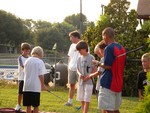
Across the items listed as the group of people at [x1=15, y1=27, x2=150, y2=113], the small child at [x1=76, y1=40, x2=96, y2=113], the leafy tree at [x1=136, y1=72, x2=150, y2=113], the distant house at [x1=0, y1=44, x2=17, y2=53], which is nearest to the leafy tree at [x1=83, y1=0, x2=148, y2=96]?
the group of people at [x1=15, y1=27, x2=150, y2=113]

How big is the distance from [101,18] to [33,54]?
770 centimetres

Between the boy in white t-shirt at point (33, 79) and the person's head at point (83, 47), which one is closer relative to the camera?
the boy in white t-shirt at point (33, 79)

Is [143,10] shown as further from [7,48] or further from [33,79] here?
[7,48]

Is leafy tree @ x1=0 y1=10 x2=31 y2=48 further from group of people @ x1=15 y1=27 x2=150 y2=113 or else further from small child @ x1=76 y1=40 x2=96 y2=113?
small child @ x1=76 y1=40 x2=96 y2=113

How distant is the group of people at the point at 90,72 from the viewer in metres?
6.03

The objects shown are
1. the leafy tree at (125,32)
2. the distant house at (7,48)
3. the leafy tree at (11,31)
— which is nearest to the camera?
the leafy tree at (125,32)

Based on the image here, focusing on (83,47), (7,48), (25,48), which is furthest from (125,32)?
(7,48)

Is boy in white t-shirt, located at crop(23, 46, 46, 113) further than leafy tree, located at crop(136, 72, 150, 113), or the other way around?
boy in white t-shirt, located at crop(23, 46, 46, 113)

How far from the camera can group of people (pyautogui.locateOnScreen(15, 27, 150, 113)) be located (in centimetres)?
603

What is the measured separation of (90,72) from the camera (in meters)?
8.01

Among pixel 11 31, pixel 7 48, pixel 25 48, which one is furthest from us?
pixel 7 48

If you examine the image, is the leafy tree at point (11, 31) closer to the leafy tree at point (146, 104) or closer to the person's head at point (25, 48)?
the person's head at point (25, 48)

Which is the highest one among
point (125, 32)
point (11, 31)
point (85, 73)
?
point (11, 31)

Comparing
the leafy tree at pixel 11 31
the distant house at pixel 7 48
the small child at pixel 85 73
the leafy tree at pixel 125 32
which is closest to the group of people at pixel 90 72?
the small child at pixel 85 73
